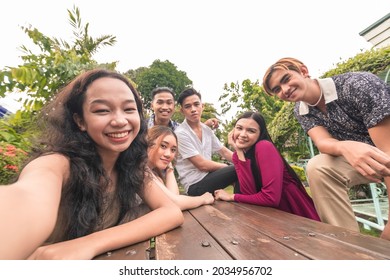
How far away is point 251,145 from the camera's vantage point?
2.47 meters

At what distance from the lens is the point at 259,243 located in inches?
39.4

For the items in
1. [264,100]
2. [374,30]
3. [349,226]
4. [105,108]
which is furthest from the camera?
[264,100]

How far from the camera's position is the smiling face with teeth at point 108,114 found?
4.34ft

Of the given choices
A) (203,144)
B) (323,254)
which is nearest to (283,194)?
(203,144)

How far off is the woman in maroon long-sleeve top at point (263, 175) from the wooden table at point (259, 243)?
2.24 feet

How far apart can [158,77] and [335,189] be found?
22932 mm

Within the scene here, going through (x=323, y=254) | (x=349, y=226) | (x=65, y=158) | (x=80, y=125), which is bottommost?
(x=349, y=226)

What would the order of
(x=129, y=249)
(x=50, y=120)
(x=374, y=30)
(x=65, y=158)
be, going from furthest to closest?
(x=374, y=30) < (x=50, y=120) < (x=65, y=158) < (x=129, y=249)

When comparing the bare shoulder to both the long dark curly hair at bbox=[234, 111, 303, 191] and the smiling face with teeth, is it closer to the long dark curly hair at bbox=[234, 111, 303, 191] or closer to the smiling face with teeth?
the smiling face with teeth

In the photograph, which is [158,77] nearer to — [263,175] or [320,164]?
[263,175]

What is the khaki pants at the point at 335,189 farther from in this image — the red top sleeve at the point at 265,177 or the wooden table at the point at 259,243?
the wooden table at the point at 259,243
